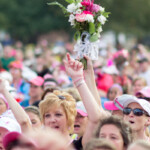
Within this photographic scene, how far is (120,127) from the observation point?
482cm

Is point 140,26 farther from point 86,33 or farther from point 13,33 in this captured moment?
point 86,33

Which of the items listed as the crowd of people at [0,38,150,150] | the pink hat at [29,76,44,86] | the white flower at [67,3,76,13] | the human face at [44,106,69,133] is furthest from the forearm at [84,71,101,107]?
the pink hat at [29,76,44,86]

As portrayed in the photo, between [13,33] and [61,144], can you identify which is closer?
[61,144]

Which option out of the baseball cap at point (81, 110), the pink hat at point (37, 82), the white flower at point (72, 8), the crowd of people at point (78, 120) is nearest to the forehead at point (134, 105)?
the crowd of people at point (78, 120)

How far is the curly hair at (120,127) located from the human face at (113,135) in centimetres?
4

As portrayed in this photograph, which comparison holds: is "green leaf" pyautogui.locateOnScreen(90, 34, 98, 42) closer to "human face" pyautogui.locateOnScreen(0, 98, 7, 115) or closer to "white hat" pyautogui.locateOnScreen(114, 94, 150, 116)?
"white hat" pyautogui.locateOnScreen(114, 94, 150, 116)

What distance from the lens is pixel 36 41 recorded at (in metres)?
50.0

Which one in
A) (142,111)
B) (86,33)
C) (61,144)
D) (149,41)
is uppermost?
(149,41)

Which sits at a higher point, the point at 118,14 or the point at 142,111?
the point at 118,14

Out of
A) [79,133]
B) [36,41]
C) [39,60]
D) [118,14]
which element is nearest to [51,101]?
[79,133]

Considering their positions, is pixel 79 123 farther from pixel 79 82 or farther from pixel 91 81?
pixel 79 82

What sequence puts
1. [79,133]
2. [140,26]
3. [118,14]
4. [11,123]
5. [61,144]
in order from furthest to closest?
[140,26]
[118,14]
[79,133]
[11,123]
[61,144]

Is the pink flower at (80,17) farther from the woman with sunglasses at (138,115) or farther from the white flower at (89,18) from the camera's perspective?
the woman with sunglasses at (138,115)

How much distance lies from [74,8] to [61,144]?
10.6ft
